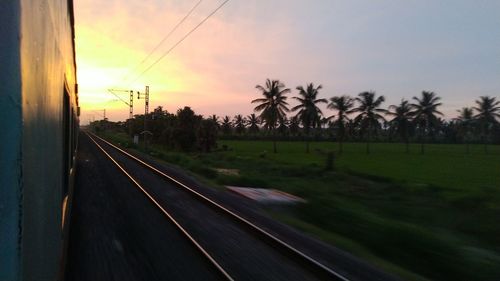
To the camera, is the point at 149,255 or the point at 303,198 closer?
the point at 149,255

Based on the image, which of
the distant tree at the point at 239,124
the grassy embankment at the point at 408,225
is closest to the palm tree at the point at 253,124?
the distant tree at the point at 239,124

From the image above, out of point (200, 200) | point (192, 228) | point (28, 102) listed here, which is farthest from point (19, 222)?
point (200, 200)

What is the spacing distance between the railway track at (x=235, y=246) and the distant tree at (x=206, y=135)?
50.8m

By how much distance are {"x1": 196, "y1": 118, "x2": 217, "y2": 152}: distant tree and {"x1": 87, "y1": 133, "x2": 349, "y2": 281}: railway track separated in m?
50.8

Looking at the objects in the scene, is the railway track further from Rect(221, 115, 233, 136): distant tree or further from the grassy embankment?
Rect(221, 115, 233, 136): distant tree

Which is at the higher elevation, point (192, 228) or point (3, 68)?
point (3, 68)

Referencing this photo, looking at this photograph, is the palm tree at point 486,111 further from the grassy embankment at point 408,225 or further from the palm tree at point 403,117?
the grassy embankment at point 408,225

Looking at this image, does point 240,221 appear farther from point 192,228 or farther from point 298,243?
point 298,243

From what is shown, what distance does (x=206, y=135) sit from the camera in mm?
67375

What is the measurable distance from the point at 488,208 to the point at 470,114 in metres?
94.7

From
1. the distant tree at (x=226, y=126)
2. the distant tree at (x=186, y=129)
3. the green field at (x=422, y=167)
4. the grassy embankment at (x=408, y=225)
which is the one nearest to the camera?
the grassy embankment at (x=408, y=225)

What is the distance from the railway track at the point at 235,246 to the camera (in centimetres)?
773

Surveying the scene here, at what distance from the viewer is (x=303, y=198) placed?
1931 cm

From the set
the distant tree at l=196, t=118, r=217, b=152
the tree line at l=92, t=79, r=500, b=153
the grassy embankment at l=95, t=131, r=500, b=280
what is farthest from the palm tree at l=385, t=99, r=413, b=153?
the grassy embankment at l=95, t=131, r=500, b=280
